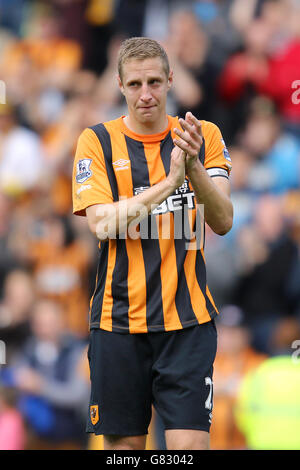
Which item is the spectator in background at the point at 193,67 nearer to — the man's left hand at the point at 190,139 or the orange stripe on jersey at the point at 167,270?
the orange stripe on jersey at the point at 167,270

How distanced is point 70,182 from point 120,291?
386cm

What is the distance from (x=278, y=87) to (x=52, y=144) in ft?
7.33

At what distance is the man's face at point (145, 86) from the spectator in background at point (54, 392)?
130 inches

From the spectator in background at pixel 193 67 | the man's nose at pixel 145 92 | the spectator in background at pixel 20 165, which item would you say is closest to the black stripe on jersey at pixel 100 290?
the man's nose at pixel 145 92

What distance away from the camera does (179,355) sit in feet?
10.9

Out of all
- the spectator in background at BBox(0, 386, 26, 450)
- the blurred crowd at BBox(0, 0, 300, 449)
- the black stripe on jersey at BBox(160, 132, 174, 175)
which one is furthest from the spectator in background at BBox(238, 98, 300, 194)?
the black stripe on jersey at BBox(160, 132, 174, 175)

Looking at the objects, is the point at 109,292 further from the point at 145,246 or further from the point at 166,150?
the point at 166,150

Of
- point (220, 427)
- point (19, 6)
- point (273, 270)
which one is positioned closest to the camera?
point (220, 427)

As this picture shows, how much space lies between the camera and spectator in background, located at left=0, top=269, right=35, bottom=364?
6492 millimetres

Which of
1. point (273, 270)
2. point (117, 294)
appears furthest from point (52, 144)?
point (117, 294)

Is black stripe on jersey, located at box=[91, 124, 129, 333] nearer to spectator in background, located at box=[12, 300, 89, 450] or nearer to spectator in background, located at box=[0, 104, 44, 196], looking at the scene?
spectator in background, located at box=[12, 300, 89, 450]

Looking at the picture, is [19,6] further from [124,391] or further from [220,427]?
[124,391]

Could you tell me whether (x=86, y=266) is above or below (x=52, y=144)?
below

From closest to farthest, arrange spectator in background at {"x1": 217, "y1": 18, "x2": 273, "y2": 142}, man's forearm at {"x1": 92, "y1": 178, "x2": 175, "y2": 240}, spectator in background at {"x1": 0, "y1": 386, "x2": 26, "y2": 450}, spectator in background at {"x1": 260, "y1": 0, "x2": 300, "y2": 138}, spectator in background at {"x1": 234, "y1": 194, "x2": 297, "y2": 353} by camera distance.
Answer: man's forearm at {"x1": 92, "y1": 178, "x2": 175, "y2": 240}, spectator in background at {"x1": 0, "y1": 386, "x2": 26, "y2": 450}, spectator in background at {"x1": 234, "y1": 194, "x2": 297, "y2": 353}, spectator in background at {"x1": 260, "y1": 0, "x2": 300, "y2": 138}, spectator in background at {"x1": 217, "y1": 18, "x2": 273, "y2": 142}
